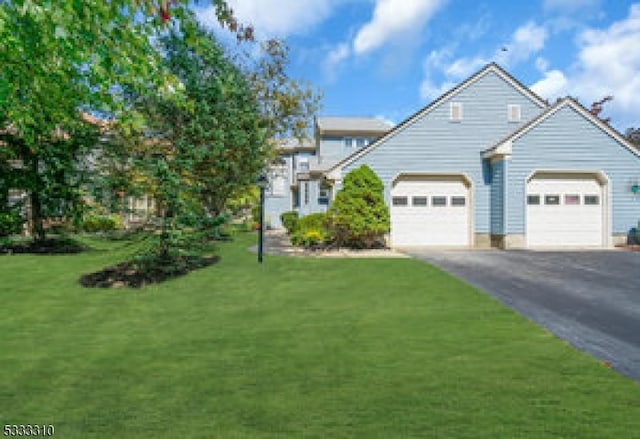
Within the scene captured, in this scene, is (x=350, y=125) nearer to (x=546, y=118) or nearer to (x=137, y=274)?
(x=546, y=118)

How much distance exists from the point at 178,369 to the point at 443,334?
158 inches

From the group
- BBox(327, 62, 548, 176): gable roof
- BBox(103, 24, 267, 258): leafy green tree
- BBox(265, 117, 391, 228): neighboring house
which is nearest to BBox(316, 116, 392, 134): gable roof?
BBox(265, 117, 391, 228): neighboring house

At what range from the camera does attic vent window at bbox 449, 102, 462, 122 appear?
18.3 meters

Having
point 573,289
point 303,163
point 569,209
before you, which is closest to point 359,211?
point 573,289

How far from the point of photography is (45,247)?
54.4 ft

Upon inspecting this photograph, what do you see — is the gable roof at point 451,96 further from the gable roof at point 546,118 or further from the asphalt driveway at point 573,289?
the asphalt driveway at point 573,289

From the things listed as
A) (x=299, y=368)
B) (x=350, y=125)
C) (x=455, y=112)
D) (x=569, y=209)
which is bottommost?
(x=299, y=368)

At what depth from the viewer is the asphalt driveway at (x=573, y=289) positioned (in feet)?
20.3

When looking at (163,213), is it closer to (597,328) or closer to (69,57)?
(69,57)

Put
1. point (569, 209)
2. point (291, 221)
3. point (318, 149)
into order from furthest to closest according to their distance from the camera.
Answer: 1. point (318, 149)
2. point (291, 221)
3. point (569, 209)

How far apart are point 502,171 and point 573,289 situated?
28.5 feet

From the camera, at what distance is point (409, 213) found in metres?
18.2

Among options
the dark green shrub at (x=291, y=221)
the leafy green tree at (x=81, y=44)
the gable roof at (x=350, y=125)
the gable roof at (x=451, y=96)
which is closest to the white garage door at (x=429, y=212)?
the gable roof at (x=451, y=96)

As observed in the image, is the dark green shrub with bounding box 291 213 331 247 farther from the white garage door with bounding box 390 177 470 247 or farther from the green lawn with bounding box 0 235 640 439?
the green lawn with bounding box 0 235 640 439
